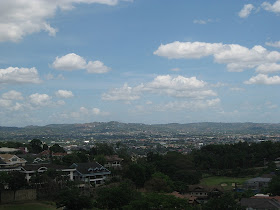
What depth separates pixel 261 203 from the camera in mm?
32750

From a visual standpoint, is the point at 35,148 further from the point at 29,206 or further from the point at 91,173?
the point at 29,206

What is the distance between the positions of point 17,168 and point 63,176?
16.2 ft

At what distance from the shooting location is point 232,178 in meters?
57.2

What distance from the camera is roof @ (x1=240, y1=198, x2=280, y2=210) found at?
1260 inches

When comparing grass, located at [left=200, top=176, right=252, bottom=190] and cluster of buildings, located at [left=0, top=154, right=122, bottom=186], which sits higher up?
cluster of buildings, located at [left=0, top=154, right=122, bottom=186]

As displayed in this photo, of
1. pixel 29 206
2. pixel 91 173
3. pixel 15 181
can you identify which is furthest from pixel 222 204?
pixel 91 173

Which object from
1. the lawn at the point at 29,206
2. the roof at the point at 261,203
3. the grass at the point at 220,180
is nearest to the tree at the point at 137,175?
the grass at the point at 220,180

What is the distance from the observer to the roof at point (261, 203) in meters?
32.0

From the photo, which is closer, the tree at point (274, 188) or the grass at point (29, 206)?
the grass at point (29, 206)

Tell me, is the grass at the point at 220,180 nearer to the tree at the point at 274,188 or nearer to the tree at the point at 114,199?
the tree at the point at 274,188

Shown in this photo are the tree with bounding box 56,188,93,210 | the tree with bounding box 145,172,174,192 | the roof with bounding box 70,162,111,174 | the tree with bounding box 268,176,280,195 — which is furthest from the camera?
the roof with bounding box 70,162,111,174

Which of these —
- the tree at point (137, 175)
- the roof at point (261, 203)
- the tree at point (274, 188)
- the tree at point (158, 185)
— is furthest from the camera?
the tree at point (137, 175)


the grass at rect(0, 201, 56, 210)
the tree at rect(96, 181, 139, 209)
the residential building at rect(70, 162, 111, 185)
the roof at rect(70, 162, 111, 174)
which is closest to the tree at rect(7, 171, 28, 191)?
the grass at rect(0, 201, 56, 210)

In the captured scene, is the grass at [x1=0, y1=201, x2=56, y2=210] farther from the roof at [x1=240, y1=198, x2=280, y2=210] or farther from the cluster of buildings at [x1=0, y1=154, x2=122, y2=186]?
the roof at [x1=240, y1=198, x2=280, y2=210]
